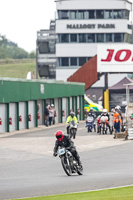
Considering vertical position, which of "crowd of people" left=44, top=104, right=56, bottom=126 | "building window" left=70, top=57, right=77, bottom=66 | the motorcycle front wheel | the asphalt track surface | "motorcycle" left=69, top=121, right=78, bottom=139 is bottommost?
the asphalt track surface

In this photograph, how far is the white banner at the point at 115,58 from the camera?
69.5 m

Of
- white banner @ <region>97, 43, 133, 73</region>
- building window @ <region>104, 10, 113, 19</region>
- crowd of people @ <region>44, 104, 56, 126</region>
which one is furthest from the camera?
building window @ <region>104, 10, 113, 19</region>

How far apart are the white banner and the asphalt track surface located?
1180 inches

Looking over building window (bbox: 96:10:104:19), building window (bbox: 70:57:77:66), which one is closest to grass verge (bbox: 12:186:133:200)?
building window (bbox: 70:57:77:66)

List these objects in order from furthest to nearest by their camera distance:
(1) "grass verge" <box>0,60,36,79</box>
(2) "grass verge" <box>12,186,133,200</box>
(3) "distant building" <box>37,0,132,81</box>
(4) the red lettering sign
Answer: (1) "grass verge" <box>0,60,36,79</box>, (3) "distant building" <box>37,0,132,81</box>, (4) the red lettering sign, (2) "grass verge" <box>12,186,133,200</box>

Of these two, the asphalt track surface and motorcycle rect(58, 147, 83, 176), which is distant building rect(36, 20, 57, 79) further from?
motorcycle rect(58, 147, 83, 176)

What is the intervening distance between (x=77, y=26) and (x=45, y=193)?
8867 cm

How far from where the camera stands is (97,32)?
10312 cm

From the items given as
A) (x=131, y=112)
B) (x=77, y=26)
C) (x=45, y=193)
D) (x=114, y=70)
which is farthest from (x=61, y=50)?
(x=45, y=193)

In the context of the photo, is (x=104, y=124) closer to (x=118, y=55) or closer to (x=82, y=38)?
(x=118, y=55)

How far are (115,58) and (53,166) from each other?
4656 cm

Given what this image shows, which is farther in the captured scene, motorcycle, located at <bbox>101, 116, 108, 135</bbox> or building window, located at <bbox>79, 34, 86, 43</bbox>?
building window, located at <bbox>79, 34, 86, 43</bbox>

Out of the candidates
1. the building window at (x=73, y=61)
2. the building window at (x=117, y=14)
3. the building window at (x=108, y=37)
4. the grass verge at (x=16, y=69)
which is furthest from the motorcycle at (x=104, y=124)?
the grass verge at (x=16, y=69)

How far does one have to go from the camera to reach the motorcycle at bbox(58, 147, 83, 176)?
19633mm
